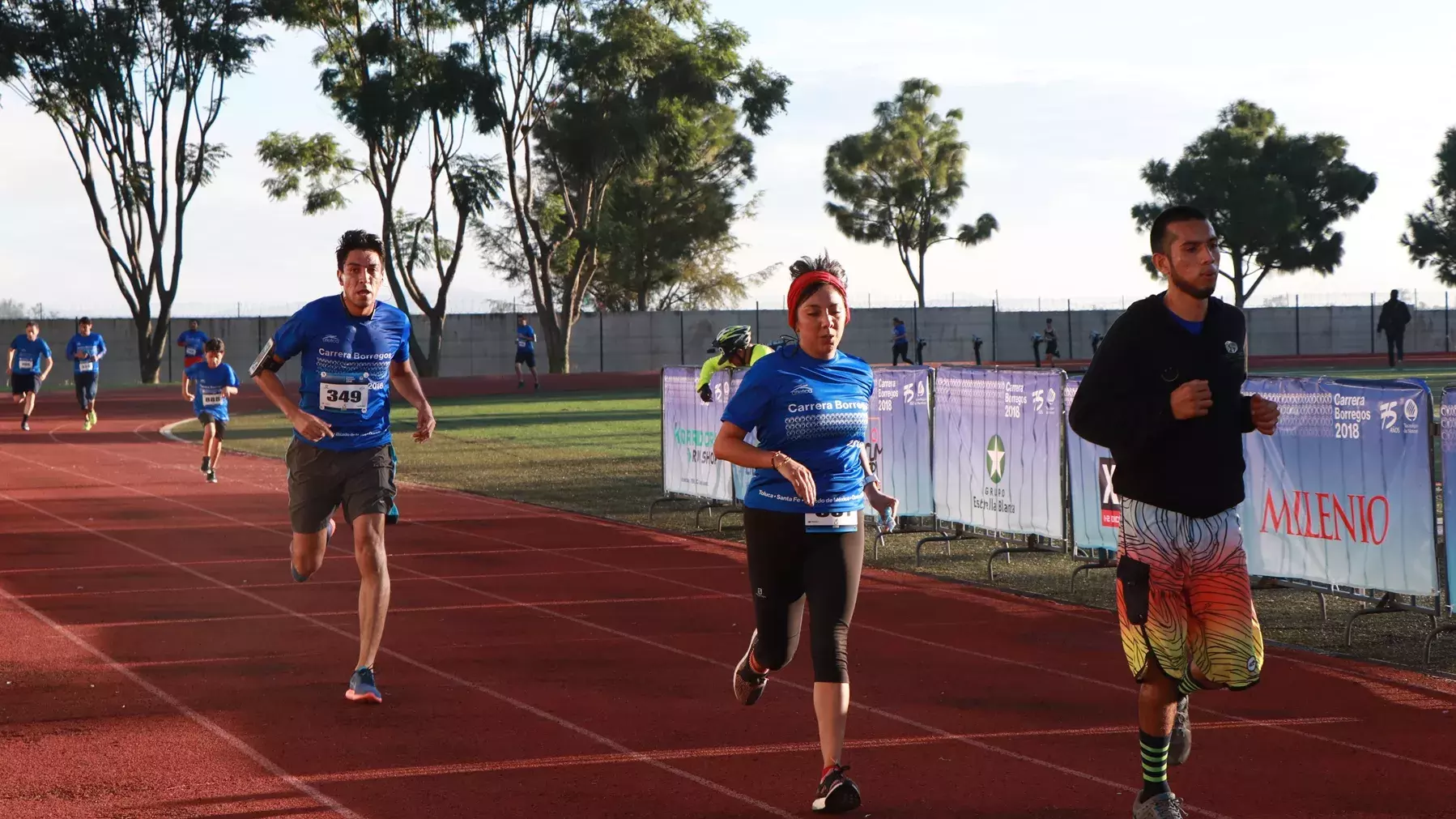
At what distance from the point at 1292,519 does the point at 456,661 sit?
487 centimetres

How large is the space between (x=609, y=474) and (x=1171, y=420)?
15.6 metres

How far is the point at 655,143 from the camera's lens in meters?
52.4

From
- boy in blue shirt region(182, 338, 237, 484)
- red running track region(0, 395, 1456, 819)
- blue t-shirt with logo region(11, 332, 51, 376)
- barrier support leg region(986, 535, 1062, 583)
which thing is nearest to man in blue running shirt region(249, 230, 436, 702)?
red running track region(0, 395, 1456, 819)

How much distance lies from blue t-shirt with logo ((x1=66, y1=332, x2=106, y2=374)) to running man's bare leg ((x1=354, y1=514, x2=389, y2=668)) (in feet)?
82.0

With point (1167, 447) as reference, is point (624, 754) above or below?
below

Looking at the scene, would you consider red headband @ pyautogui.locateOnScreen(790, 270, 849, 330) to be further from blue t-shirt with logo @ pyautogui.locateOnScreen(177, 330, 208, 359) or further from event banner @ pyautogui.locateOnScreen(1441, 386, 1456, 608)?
blue t-shirt with logo @ pyautogui.locateOnScreen(177, 330, 208, 359)

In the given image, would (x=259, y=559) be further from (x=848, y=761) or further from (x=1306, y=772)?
(x=1306, y=772)

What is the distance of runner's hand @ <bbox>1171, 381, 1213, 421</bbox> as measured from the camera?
4.91 meters

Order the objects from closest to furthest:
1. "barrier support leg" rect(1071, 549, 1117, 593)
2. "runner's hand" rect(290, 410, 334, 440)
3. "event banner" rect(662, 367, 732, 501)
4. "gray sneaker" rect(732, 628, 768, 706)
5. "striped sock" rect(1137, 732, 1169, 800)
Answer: "striped sock" rect(1137, 732, 1169, 800)
"gray sneaker" rect(732, 628, 768, 706)
"runner's hand" rect(290, 410, 334, 440)
"barrier support leg" rect(1071, 549, 1117, 593)
"event banner" rect(662, 367, 732, 501)

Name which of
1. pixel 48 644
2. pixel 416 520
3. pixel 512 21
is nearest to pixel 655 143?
pixel 512 21

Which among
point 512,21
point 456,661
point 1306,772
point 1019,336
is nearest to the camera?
point 1306,772

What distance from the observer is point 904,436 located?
13070 millimetres

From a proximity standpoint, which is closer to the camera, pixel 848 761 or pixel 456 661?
pixel 848 761

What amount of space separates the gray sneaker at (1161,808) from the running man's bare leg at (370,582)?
378 cm
